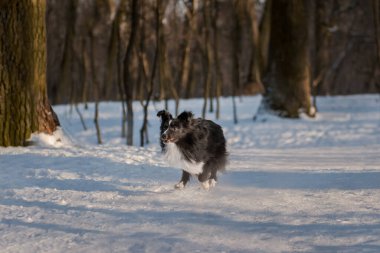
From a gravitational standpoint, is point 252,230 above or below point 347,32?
below

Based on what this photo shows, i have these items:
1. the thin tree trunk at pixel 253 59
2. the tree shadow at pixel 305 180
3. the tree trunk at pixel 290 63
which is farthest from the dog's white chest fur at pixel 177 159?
the thin tree trunk at pixel 253 59

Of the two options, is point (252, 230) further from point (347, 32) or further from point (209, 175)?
point (347, 32)

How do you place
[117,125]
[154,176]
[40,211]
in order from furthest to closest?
1. [117,125]
2. [154,176]
3. [40,211]

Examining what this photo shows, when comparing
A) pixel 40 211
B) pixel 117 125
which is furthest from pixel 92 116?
pixel 40 211

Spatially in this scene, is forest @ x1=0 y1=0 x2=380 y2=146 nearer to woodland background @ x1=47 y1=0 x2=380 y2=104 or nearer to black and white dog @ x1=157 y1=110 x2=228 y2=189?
woodland background @ x1=47 y1=0 x2=380 y2=104

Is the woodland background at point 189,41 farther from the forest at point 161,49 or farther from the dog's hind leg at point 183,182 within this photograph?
the dog's hind leg at point 183,182

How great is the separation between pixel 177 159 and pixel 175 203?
2.89 ft

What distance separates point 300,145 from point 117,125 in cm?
961

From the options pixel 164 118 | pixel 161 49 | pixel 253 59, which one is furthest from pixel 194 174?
pixel 253 59

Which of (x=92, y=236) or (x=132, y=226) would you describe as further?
(x=132, y=226)

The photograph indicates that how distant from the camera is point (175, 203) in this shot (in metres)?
6.68

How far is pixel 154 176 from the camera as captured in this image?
882cm

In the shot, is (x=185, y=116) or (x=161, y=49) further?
(x=161, y=49)

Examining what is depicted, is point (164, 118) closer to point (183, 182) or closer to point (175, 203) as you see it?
point (183, 182)
